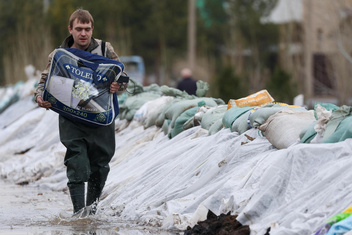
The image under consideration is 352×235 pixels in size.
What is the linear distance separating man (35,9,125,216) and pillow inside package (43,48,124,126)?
0.08m

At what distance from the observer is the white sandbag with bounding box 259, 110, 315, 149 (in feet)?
19.9

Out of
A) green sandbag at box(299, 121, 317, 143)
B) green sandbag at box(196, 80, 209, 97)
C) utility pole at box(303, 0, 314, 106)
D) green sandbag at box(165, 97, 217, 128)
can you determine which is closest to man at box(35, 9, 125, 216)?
green sandbag at box(299, 121, 317, 143)

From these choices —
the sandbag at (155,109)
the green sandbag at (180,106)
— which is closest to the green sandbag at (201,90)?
the sandbag at (155,109)

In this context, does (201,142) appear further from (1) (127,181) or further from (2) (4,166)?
(2) (4,166)

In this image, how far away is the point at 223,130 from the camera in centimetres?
720

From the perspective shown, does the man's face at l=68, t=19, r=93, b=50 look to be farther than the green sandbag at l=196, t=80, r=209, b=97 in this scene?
No

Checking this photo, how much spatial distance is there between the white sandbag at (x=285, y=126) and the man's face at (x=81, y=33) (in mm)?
1520

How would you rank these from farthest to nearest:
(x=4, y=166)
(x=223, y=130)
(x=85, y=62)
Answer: (x=4, y=166), (x=223, y=130), (x=85, y=62)

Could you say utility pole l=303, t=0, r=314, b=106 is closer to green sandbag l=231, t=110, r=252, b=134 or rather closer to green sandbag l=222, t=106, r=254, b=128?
green sandbag l=222, t=106, r=254, b=128

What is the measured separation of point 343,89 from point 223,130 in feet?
50.3

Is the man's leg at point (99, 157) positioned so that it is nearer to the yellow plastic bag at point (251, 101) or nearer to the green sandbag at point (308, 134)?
the green sandbag at point (308, 134)

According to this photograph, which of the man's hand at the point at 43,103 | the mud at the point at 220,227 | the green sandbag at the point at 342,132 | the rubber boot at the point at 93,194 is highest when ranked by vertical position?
the man's hand at the point at 43,103

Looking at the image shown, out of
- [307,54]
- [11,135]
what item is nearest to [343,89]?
[307,54]

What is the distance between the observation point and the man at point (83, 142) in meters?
6.12
